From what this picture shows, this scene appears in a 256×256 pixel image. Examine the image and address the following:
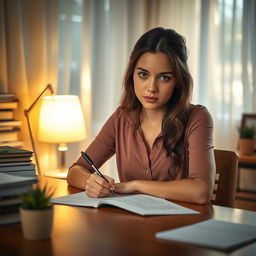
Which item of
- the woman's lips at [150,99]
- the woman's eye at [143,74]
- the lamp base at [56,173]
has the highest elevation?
the woman's eye at [143,74]

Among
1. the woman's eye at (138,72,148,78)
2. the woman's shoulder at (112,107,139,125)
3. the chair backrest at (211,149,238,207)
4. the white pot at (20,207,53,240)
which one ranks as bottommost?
the chair backrest at (211,149,238,207)

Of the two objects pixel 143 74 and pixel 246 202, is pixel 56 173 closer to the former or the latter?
pixel 143 74

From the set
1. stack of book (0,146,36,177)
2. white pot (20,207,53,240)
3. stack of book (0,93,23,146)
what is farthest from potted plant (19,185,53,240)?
stack of book (0,93,23,146)

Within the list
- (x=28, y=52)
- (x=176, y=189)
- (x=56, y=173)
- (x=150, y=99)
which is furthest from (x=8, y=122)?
(x=176, y=189)

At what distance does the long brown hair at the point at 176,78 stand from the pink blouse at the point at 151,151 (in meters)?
0.03

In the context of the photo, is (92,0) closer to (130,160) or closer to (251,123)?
(251,123)

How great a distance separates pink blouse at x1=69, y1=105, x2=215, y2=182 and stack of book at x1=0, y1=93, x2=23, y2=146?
1.11 meters

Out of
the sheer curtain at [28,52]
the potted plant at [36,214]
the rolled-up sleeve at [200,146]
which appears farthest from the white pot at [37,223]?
the sheer curtain at [28,52]

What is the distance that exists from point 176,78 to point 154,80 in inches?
4.3

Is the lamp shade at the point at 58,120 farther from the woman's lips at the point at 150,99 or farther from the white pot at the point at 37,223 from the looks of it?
the white pot at the point at 37,223

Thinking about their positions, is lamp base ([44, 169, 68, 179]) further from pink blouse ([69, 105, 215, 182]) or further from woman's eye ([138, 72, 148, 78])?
woman's eye ([138, 72, 148, 78])

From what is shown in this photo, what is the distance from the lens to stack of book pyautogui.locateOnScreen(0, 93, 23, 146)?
10.7 feet

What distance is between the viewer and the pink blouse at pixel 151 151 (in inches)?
80.6

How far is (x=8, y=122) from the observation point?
3.30 metres
